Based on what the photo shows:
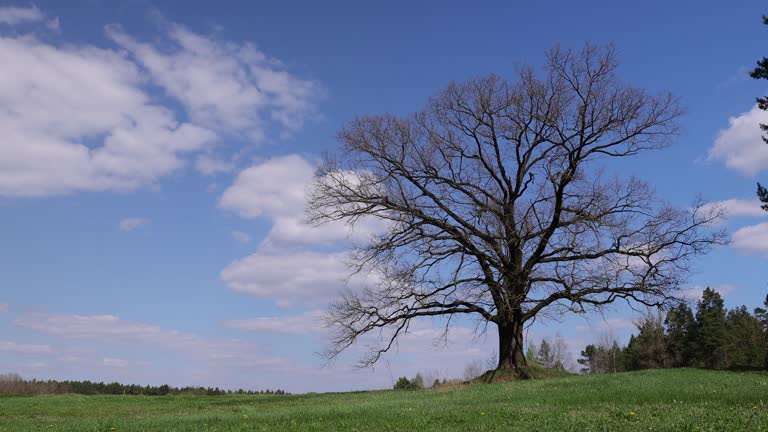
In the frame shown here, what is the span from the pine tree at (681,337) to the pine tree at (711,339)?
2.86 ft

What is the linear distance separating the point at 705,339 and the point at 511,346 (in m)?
39.8

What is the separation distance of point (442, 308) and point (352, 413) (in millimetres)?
14939

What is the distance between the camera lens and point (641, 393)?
55.7 feet

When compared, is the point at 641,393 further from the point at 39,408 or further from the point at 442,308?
the point at 39,408

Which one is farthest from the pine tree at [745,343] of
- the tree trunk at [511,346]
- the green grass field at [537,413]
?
the green grass field at [537,413]

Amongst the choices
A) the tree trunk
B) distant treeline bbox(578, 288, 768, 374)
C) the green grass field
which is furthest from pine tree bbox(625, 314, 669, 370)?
the green grass field

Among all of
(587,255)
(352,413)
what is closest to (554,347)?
(587,255)

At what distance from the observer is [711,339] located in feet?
192

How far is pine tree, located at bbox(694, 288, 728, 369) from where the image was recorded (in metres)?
58.5

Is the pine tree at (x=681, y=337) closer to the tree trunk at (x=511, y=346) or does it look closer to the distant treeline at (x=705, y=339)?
the distant treeline at (x=705, y=339)

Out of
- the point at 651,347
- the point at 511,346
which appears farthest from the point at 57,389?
the point at 651,347

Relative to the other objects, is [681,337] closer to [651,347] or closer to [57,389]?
[651,347]

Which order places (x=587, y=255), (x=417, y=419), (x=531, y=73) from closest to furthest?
(x=417, y=419) → (x=587, y=255) → (x=531, y=73)

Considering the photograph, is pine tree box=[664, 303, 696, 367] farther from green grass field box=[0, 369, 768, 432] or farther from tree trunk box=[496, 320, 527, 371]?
green grass field box=[0, 369, 768, 432]
